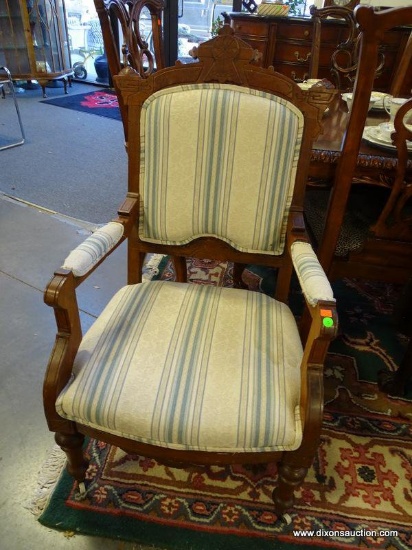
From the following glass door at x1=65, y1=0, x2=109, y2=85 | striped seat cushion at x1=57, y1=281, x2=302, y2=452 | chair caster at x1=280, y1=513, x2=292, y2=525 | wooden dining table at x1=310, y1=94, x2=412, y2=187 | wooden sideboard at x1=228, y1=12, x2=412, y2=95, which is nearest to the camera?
striped seat cushion at x1=57, y1=281, x2=302, y2=452

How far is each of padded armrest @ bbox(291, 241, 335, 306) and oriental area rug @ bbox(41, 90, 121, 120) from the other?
11.7 ft

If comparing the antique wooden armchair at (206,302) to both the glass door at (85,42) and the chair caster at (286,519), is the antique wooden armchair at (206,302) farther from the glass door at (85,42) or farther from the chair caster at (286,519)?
the glass door at (85,42)

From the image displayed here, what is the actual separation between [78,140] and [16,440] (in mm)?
2842

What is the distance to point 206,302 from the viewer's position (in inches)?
40.7

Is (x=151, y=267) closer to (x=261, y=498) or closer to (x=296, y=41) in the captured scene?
(x=261, y=498)

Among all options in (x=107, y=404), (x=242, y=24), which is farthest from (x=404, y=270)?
(x=242, y=24)

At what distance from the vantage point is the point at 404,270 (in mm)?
1306

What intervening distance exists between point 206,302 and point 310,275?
0.30 meters

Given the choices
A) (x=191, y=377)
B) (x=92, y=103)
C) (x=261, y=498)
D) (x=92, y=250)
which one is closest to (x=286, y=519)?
(x=261, y=498)

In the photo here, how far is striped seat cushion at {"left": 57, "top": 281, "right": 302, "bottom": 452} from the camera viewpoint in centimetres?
77

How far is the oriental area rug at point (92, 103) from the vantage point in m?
4.15

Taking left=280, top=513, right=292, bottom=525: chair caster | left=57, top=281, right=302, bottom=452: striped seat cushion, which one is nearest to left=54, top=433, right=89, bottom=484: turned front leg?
left=57, top=281, right=302, bottom=452: striped seat cushion

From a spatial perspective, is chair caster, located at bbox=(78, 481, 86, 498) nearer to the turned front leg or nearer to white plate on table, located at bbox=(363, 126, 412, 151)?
the turned front leg

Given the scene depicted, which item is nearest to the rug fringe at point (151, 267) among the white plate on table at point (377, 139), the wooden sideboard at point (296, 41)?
the white plate on table at point (377, 139)
